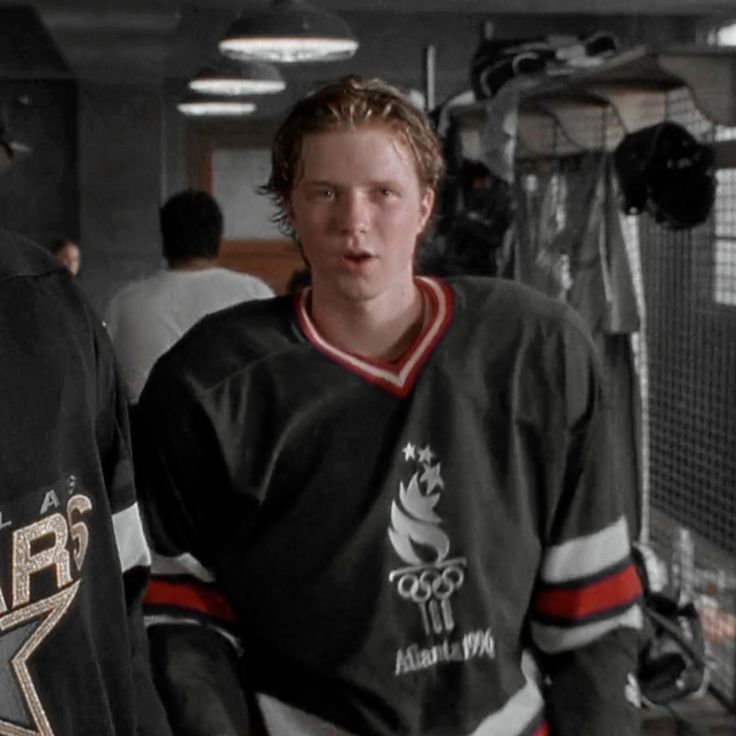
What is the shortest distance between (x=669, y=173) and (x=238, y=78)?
312 cm

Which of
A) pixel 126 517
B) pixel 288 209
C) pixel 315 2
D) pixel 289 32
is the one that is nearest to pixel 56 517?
pixel 126 517

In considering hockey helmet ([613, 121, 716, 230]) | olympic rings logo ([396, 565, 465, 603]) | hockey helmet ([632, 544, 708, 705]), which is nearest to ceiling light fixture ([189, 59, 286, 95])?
hockey helmet ([613, 121, 716, 230])

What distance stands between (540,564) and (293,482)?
30cm

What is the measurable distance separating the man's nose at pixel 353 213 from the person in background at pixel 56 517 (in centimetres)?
33

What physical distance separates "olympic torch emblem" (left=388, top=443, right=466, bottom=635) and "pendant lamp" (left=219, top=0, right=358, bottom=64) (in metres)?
2.76

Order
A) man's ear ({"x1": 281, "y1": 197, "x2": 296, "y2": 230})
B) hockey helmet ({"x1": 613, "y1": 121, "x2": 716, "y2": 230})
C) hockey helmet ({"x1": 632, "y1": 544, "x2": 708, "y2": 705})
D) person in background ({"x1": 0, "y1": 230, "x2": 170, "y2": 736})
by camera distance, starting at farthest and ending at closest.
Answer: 1. hockey helmet ({"x1": 613, "y1": 121, "x2": 716, "y2": 230})
2. hockey helmet ({"x1": 632, "y1": 544, "x2": 708, "y2": 705})
3. man's ear ({"x1": 281, "y1": 197, "x2": 296, "y2": 230})
4. person in background ({"x1": 0, "y1": 230, "x2": 170, "y2": 736})

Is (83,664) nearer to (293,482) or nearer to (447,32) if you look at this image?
(293,482)

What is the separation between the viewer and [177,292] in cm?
396

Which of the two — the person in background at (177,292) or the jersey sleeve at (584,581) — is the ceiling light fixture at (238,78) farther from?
the jersey sleeve at (584,581)

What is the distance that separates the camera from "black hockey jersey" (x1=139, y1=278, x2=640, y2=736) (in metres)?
1.44

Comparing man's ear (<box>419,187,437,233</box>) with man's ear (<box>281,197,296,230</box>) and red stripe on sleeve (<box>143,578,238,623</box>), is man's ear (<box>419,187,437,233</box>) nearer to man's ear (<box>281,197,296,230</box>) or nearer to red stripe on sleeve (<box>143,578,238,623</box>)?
man's ear (<box>281,197,296,230</box>)

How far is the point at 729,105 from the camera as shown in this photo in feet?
7.57

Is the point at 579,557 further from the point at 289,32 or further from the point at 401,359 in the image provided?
the point at 289,32

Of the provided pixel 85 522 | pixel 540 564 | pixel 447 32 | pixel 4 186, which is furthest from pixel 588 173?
pixel 4 186
